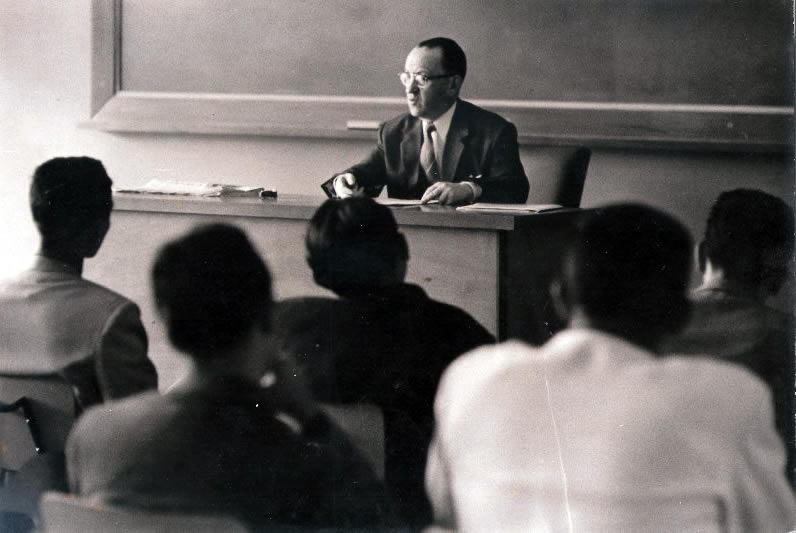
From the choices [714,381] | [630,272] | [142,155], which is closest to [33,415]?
[142,155]

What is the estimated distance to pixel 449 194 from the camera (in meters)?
1.53

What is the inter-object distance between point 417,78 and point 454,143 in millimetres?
122

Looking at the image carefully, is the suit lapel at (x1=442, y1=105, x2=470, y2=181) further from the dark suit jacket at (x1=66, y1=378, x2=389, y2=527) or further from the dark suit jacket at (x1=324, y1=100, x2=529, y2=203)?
the dark suit jacket at (x1=66, y1=378, x2=389, y2=527)

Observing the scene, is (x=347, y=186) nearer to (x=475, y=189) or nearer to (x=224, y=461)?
(x=475, y=189)

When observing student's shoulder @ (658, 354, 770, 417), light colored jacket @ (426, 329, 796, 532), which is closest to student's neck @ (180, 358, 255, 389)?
light colored jacket @ (426, 329, 796, 532)

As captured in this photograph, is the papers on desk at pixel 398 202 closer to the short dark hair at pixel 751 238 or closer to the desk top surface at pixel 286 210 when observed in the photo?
the desk top surface at pixel 286 210

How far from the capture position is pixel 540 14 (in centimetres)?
147

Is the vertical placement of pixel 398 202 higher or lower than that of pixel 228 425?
higher

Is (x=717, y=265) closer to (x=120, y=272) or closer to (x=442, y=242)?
(x=442, y=242)

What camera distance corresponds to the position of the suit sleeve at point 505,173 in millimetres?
1502

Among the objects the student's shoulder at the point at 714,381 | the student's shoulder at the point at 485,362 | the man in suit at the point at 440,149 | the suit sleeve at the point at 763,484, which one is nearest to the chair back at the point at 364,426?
the student's shoulder at the point at 485,362

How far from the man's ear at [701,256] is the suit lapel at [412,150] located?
46 cm

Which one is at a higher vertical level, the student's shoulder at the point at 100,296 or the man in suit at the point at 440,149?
the man in suit at the point at 440,149

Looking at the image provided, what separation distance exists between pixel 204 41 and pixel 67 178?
0.37 m
